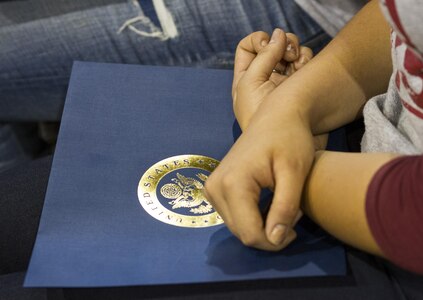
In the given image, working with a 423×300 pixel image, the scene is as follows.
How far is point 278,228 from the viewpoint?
0.52m

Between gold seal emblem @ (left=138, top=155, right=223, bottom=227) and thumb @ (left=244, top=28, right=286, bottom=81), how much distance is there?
104 mm

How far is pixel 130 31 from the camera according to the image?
935 mm

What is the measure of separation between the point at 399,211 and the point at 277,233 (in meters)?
0.11

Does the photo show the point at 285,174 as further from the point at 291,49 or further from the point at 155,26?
the point at 155,26

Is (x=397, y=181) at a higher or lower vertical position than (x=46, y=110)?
higher

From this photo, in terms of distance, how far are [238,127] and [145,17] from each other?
325mm

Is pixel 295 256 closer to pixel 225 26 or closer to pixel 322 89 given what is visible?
pixel 322 89

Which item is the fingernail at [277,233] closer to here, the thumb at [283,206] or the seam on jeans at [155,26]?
the thumb at [283,206]

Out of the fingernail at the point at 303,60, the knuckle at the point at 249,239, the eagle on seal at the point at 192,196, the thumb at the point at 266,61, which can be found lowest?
the eagle on seal at the point at 192,196

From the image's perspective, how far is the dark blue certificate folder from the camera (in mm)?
547

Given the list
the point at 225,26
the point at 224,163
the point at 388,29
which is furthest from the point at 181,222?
the point at 225,26

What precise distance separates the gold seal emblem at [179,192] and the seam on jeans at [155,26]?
338mm

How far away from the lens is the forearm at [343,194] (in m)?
0.50

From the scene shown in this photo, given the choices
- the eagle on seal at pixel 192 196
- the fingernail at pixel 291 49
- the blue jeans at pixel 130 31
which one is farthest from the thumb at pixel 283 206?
the blue jeans at pixel 130 31
